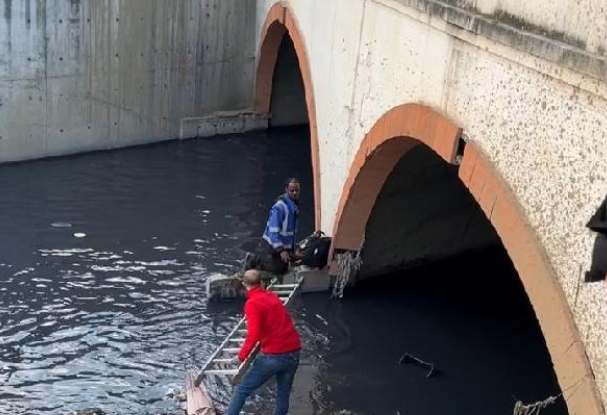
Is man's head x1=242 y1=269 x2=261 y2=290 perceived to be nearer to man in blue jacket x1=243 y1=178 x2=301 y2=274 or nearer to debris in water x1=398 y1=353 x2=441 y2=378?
man in blue jacket x1=243 y1=178 x2=301 y2=274

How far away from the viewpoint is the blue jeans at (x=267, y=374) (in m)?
7.73

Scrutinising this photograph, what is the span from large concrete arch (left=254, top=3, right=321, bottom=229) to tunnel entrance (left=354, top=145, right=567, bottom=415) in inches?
47.6

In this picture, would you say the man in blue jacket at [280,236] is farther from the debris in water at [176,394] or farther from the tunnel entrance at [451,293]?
the debris in water at [176,394]

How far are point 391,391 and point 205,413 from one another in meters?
2.25

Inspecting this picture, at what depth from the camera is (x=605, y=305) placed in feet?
18.1

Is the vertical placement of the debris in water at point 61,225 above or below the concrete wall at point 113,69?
below

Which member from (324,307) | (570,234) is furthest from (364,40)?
(570,234)

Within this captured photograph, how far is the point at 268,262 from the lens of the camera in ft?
37.4

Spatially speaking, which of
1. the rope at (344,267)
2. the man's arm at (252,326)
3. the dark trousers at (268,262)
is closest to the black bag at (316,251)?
the rope at (344,267)

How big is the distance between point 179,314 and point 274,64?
8.43 m

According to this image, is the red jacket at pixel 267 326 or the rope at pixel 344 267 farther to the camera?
the rope at pixel 344 267

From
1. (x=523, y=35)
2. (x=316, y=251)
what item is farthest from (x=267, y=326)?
(x=316, y=251)

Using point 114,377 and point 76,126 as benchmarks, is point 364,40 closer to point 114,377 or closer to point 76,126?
point 114,377

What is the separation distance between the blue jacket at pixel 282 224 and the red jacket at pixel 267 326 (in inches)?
124
